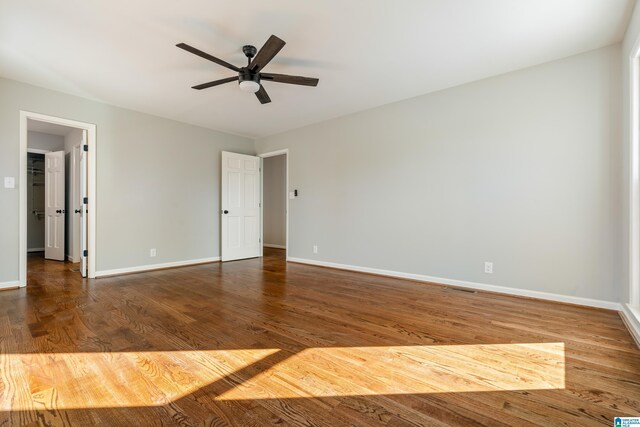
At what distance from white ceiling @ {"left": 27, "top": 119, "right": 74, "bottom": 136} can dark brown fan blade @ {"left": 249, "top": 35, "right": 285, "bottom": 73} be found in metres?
4.84

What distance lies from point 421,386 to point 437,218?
101 inches

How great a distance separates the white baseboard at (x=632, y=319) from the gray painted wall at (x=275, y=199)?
6026 millimetres

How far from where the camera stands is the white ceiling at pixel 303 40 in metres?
2.27

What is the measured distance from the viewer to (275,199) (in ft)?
25.2

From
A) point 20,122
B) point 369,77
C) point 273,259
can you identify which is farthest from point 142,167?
point 369,77

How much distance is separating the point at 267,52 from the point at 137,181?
131 inches

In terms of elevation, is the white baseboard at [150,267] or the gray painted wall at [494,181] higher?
the gray painted wall at [494,181]

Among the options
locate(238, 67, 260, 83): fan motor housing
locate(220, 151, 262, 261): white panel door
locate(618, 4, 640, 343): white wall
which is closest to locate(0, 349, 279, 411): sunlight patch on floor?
locate(238, 67, 260, 83): fan motor housing

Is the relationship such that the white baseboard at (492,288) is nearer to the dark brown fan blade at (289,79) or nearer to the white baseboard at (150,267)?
the white baseboard at (150,267)

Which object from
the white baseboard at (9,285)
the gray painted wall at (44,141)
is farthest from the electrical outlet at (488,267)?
the gray painted wall at (44,141)

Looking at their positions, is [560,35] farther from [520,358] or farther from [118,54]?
[118,54]

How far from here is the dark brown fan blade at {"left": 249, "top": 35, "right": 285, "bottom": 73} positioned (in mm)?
2217

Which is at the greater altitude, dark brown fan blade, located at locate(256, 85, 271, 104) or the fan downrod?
the fan downrod

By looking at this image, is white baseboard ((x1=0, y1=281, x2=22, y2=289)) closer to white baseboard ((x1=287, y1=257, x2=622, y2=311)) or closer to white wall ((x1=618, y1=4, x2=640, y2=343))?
white baseboard ((x1=287, y1=257, x2=622, y2=311))
